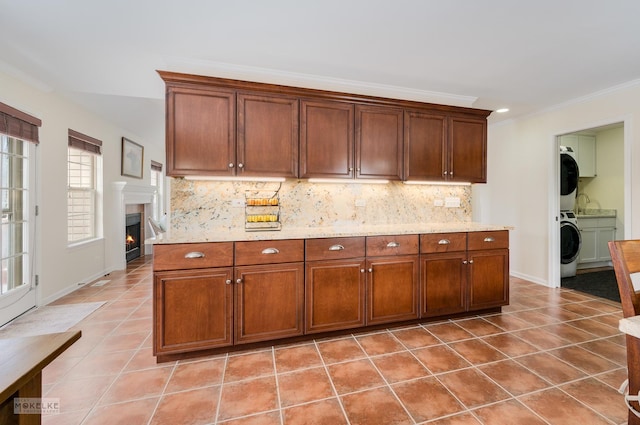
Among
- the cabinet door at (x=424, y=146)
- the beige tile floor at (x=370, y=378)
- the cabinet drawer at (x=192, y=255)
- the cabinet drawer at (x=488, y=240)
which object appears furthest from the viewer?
the cabinet door at (x=424, y=146)

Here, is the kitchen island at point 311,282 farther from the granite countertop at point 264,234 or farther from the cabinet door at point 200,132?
the cabinet door at point 200,132

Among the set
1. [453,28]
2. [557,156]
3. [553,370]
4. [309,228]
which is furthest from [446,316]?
[557,156]

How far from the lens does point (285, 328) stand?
7.89 ft

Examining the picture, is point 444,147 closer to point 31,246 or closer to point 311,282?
point 311,282

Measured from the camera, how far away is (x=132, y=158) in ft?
17.9

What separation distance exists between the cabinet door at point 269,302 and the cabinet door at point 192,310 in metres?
0.09

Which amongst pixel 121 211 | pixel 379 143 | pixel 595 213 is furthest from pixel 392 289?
pixel 595 213

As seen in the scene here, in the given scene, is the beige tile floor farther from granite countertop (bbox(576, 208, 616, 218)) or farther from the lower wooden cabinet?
granite countertop (bbox(576, 208, 616, 218))

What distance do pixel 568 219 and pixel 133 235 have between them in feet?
25.1

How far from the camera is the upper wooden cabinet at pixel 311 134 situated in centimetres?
246

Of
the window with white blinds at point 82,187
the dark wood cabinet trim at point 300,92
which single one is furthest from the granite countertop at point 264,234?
the window with white blinds at point 82,187

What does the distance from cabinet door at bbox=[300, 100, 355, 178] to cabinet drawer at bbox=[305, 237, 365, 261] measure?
2.17 feet

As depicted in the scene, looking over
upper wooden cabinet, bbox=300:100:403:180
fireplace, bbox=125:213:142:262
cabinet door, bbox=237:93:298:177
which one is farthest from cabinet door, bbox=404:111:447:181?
fireplace, bbox=125:213:142:262

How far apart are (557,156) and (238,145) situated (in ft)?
13.6
